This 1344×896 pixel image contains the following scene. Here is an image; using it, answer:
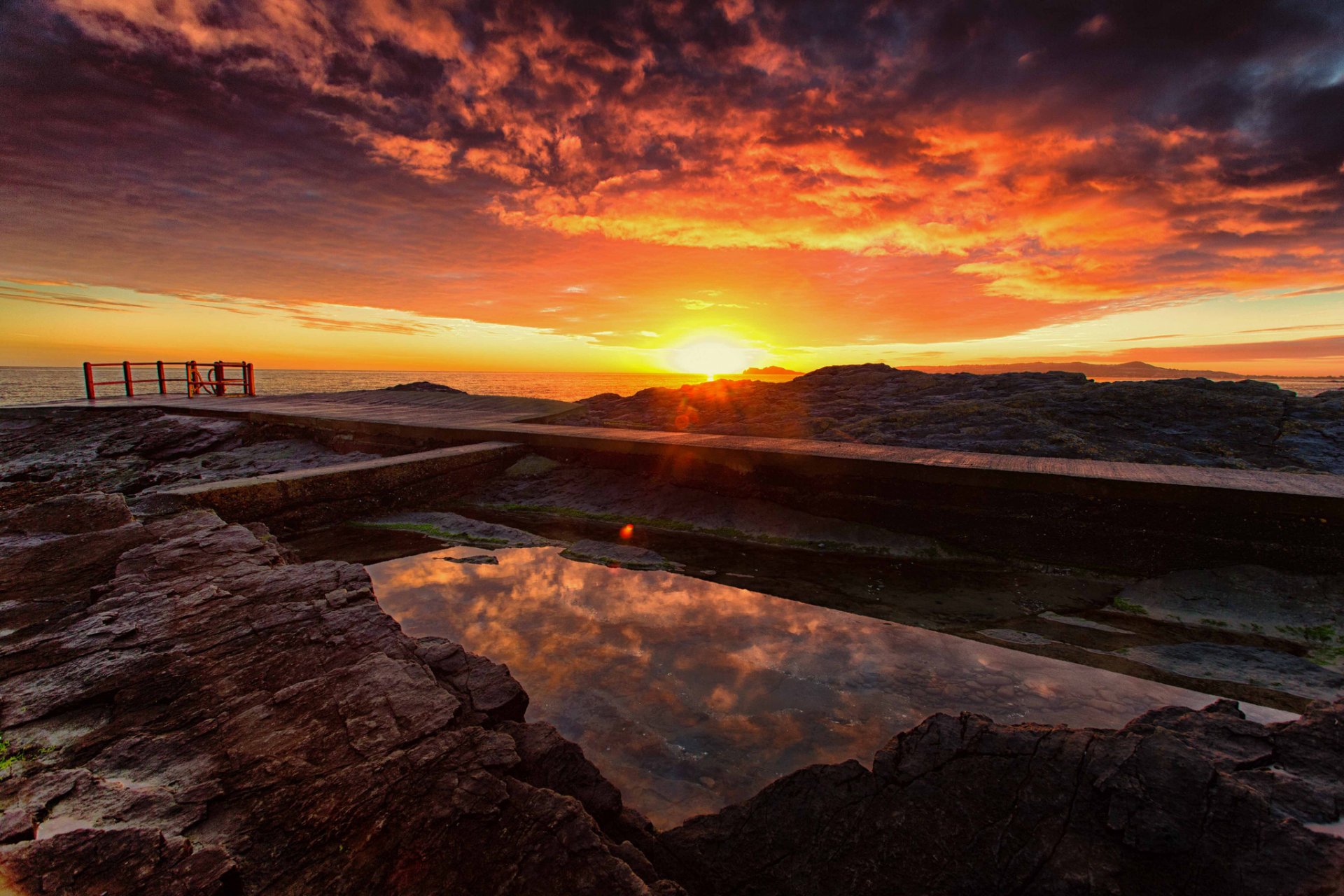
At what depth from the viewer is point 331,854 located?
5.57 feet

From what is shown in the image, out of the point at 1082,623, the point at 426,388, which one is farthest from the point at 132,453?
the point at 1082,623

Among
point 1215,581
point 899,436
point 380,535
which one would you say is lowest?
point 380,535

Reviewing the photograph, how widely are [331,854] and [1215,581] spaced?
6234 mm

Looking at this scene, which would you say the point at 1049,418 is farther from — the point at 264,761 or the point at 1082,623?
the point at 264,761

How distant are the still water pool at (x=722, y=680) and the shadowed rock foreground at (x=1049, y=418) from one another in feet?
14.5

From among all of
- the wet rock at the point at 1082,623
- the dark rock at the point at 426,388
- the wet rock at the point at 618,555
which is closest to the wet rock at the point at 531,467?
the wet rock at the point at 618,555

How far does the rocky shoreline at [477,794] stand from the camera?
1.66 m

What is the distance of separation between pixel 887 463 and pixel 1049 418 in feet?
15.8

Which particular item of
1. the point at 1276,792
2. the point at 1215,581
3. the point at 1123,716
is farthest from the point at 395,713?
the point at 1215,581

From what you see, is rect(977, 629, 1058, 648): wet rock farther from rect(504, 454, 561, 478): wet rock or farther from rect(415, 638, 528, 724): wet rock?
rect(504, 454, 561, 478): wet rock

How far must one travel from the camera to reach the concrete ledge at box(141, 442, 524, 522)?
6293 mm

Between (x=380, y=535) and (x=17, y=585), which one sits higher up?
(x=17, y=585)

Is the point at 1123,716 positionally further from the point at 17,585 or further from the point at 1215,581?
the point at 17,585

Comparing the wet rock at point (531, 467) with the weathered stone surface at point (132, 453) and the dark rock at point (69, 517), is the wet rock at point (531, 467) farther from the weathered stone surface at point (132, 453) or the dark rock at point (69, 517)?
the dark rock at point (69, 517)
